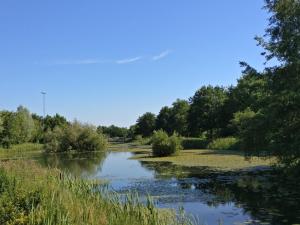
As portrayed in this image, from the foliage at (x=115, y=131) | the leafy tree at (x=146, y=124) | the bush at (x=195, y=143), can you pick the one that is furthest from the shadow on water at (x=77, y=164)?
the foliage at (x=115, y=131)

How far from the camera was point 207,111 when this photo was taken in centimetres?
7056

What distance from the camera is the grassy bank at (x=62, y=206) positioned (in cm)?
992

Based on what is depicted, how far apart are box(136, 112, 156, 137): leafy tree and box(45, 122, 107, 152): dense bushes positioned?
175 feet

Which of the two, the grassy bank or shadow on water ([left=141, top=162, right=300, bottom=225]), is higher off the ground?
the grassy bank

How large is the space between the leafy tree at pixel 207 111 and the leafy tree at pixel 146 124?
49056mm

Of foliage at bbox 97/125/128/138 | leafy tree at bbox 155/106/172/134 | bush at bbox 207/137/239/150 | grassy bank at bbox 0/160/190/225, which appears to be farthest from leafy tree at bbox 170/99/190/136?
grassy bank at bbox 0/160/190/225

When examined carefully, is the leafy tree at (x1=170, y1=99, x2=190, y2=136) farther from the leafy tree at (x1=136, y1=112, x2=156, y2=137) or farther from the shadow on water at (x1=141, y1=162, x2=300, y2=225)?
the shadow on water at (x1=141, y1=162, x2=300, y2=225)

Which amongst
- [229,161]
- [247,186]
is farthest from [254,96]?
[229,161]

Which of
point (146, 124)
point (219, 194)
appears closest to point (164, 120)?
point (146, 124)

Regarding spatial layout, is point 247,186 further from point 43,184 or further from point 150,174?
point 43,184

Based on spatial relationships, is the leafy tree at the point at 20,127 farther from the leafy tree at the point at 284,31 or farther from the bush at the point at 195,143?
the leafy tree at the point at 284,31

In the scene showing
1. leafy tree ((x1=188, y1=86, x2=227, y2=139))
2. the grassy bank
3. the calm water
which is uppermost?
leafy tree ((x1=188, y1=86, x2=227, y2=139))

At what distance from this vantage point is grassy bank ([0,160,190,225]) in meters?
9.92

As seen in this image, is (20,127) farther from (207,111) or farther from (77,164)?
(77,164)
